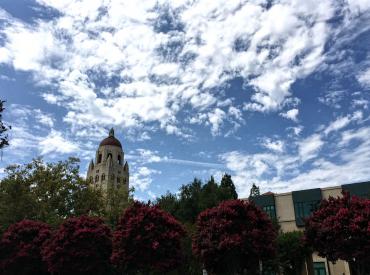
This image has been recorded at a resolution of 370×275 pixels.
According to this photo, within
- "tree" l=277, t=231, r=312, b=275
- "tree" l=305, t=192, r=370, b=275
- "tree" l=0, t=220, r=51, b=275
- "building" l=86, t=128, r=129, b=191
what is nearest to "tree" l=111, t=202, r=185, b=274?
"tree" l=0, t=220, r=51, b=275

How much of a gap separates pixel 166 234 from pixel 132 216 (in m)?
2.17

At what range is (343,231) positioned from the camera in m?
18.4

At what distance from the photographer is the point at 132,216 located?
2078cm

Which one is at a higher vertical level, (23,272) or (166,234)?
(166,234)

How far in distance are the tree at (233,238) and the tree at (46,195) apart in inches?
637

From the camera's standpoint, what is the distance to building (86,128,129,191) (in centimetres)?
9800

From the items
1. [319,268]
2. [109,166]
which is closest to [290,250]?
A: [319,268]

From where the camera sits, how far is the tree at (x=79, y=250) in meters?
21.4

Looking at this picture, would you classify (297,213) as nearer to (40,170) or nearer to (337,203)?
(337,203)

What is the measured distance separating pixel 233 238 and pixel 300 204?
22.1 meters

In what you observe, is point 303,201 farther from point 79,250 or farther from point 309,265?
point 79,250

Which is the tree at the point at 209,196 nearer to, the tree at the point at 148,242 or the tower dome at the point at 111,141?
the tree at the point at 148,242

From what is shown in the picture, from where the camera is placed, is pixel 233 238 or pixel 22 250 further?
pixel 22 250

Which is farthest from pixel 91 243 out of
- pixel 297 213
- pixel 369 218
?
pixel 297 213
